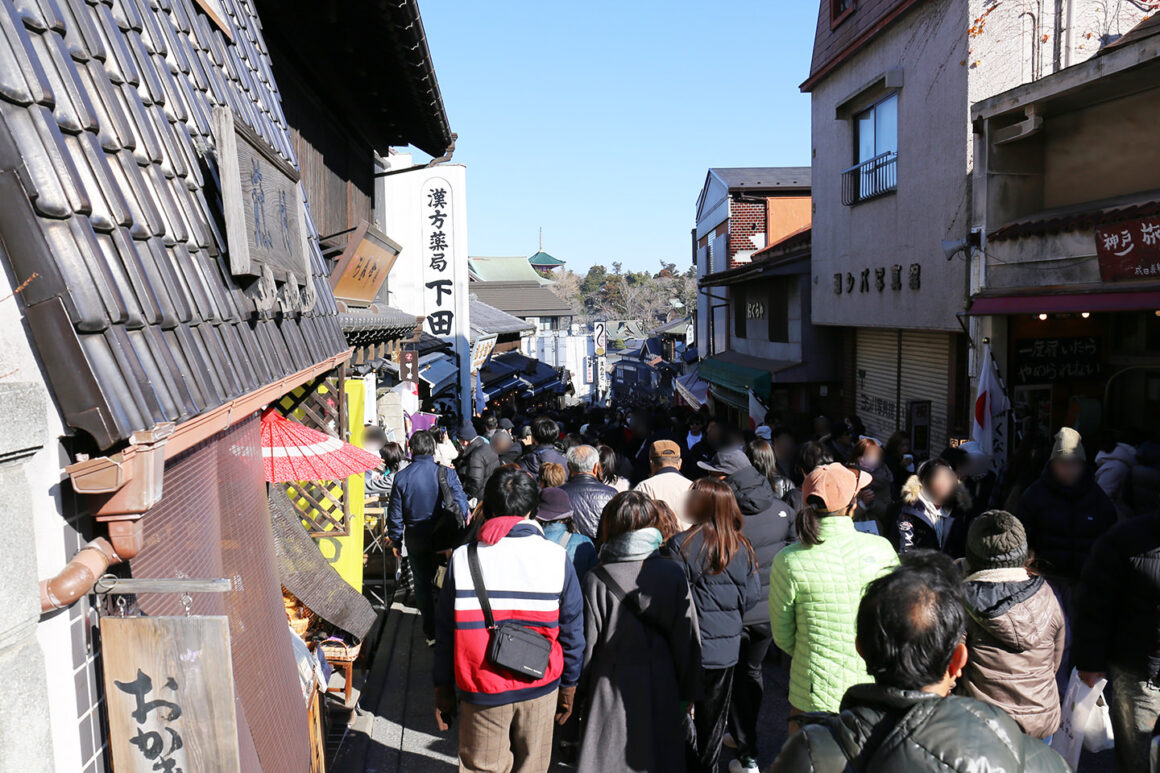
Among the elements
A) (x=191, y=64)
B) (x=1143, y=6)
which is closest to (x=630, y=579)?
(x=191, y=64)

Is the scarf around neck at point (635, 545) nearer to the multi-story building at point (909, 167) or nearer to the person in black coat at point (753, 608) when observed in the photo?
the person in black coat at point (753, 608)

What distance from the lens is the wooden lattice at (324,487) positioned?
25.0 ft

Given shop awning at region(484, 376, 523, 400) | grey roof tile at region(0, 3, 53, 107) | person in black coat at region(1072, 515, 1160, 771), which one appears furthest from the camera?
shop awning at region(484, 376, 523, 400)

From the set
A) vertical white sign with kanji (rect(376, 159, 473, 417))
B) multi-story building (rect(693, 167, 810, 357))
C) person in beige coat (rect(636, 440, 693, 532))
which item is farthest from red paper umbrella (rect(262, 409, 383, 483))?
multi-story building (rect(693, 167, 810, 357))

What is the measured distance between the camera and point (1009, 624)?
394 centimetres

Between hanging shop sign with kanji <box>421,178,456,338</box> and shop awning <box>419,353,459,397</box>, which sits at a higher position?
hanging shop sign with kanji <box>421,178,456,338</box>

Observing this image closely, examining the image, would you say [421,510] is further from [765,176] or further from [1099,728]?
[765,176]

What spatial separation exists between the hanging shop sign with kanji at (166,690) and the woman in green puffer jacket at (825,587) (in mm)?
2872

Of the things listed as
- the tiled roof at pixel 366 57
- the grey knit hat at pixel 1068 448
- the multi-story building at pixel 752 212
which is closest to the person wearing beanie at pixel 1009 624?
the grey knit hat at pixel 1068 448

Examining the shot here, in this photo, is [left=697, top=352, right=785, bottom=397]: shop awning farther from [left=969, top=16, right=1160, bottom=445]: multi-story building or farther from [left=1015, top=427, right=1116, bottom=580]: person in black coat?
[left=1015, top=427, right=1116, bottom=580]: person in black coat

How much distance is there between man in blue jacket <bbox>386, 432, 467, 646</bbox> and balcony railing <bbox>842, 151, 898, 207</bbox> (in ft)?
31.5

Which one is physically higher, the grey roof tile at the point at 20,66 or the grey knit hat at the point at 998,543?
the grey roof tile at the point at 20,66

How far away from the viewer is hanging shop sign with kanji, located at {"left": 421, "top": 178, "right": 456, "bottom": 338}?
53.4 feet

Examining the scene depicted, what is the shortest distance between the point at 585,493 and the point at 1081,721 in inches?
133
